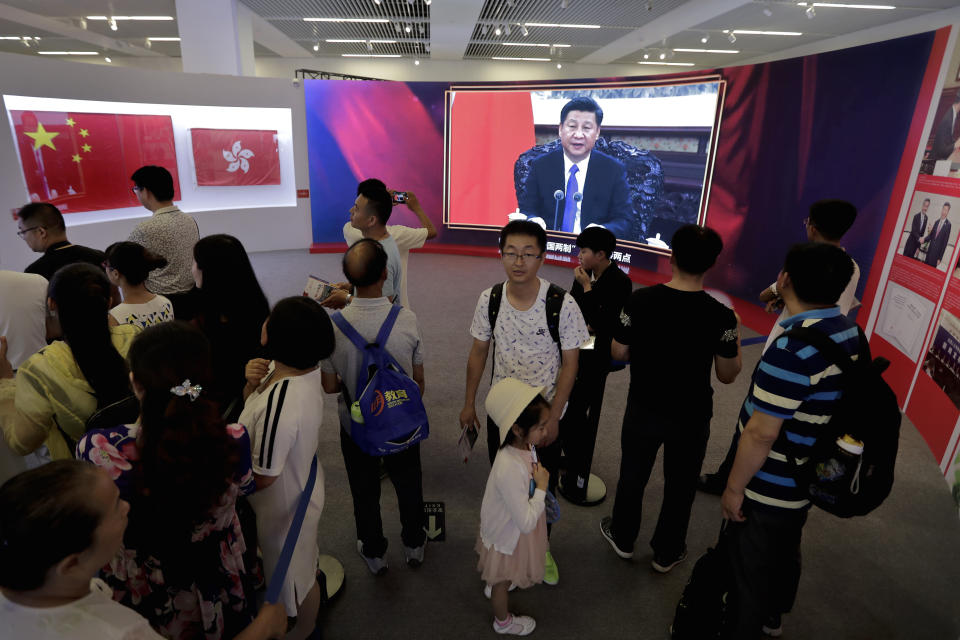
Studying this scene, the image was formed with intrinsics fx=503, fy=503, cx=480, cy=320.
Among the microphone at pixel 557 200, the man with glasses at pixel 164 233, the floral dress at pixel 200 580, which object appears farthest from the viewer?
the microphone at pixel 557 200

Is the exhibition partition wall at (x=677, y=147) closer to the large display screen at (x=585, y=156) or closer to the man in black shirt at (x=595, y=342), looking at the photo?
the large display screen at (x=585, y=156)

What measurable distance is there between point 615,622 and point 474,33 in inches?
457

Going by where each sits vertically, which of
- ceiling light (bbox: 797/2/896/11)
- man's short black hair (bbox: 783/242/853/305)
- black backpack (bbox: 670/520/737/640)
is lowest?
black backpack (bbox: 670/520/737/640)

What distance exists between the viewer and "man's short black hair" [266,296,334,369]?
1527mm

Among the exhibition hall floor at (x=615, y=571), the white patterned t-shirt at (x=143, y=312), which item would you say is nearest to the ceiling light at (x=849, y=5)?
the exhibition hall floor at (x=615, y=571)

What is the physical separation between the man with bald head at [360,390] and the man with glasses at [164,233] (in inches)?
69.1

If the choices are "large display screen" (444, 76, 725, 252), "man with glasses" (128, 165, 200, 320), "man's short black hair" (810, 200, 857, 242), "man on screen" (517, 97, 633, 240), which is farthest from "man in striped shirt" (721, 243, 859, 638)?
"man on screen" (517, 97, 633, 240)

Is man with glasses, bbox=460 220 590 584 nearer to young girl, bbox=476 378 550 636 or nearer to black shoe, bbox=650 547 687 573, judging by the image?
young girl, bbox=476 378 550 636

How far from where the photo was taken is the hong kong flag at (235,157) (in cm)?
809

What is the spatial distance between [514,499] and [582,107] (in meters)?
7.38

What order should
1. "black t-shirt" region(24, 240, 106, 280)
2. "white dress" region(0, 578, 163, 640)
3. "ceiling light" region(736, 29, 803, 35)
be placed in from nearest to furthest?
"white dress" region(0, 578, 163, 640) → "black t-shirt" region(24, 240, 106, 280) → "ceiling light" region(736, 29, 803, 35)

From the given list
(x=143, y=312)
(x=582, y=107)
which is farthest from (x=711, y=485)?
(x=582, y=107)

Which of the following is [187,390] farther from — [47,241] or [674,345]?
[47,241]

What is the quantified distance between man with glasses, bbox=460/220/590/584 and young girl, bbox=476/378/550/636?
0.27 metres
